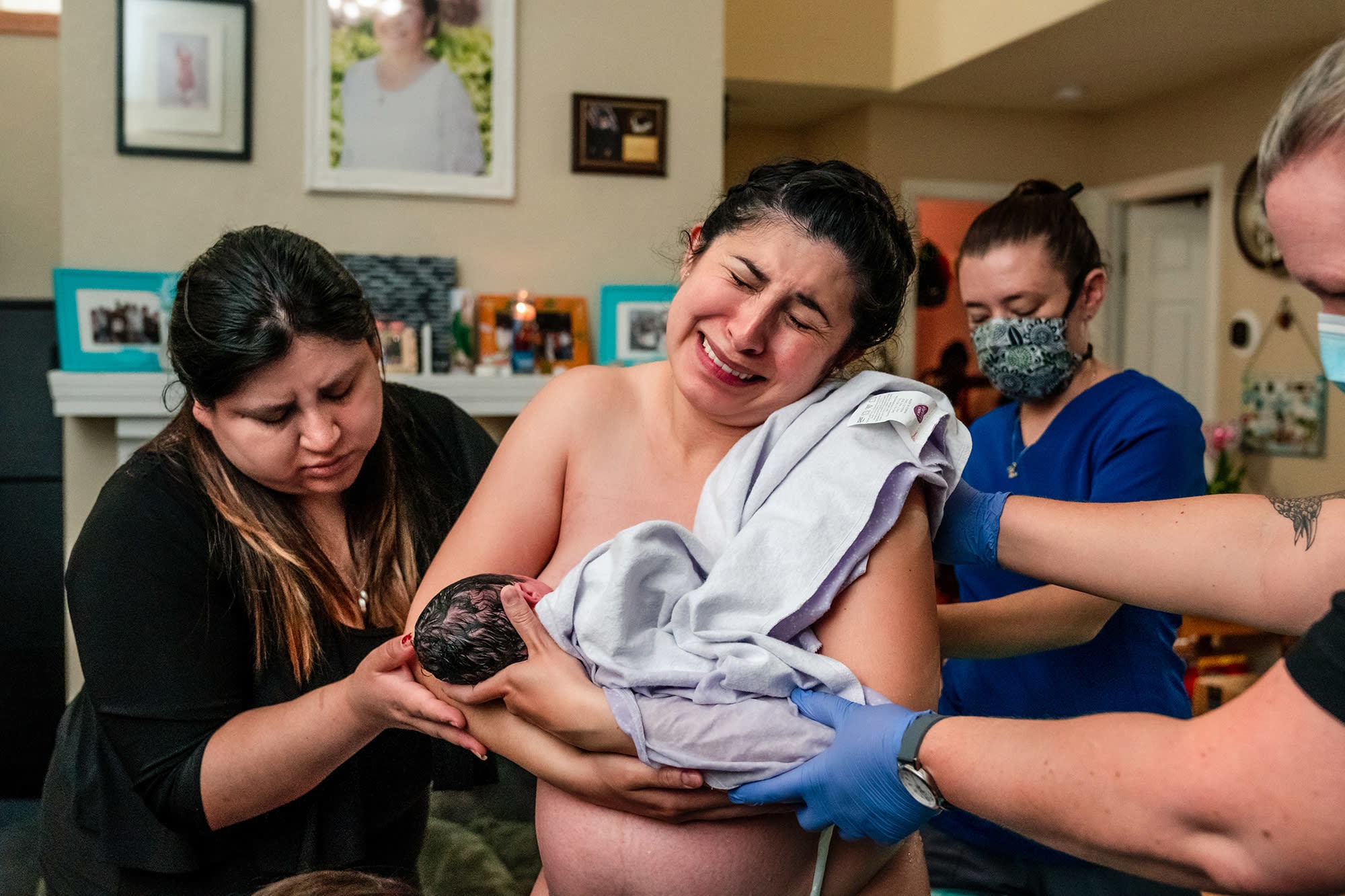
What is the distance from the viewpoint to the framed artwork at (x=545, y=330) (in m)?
3.91

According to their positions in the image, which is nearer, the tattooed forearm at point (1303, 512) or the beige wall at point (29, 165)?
the tattooed forearm at point (1303, 512)

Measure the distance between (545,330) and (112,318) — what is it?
1488mm

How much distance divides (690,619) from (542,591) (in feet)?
0.71

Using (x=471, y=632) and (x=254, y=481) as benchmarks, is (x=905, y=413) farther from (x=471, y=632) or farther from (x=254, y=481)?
(x=254, y=481)

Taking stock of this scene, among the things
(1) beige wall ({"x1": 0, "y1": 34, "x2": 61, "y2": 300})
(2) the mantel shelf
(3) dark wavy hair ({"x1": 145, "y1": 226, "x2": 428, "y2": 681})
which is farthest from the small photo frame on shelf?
(3) dark wavy hair ({"x1": 145, "y1": 226, "x2": 428, "y2": 681})

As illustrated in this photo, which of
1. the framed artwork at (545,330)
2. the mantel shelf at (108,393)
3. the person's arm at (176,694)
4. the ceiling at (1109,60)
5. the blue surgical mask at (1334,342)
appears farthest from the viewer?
the ceiling at (1109,60)

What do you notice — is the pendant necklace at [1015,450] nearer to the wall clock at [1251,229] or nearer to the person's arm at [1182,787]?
the person's arm at [1182,787]

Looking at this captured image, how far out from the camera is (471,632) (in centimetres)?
116

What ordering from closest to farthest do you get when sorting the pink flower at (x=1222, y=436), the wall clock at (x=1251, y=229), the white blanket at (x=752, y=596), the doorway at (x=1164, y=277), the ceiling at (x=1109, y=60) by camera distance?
1. the white blanket at (x=752, y=596)
2. the ceiling at (x=1109, y=60)
3. the wall clock at (x=1251, y=229)
4. the pink flower at (x=1222, y=436)
5. the doorway at (x=1164, y=277)

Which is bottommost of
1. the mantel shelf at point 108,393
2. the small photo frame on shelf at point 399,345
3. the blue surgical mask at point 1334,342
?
the mantel shelf at point 108,393

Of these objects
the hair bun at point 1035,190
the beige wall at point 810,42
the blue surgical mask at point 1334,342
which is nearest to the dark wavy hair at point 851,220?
the blue surgical mask at point 1334,342

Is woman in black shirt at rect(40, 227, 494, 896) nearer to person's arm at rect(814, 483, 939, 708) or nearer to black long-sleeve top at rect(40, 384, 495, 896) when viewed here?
black long-sleeve top at rect(40, 384, 495, 896)

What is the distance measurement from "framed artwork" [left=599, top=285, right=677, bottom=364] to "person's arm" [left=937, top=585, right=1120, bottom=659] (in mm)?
2521

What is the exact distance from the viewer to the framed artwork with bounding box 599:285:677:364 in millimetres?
3961
